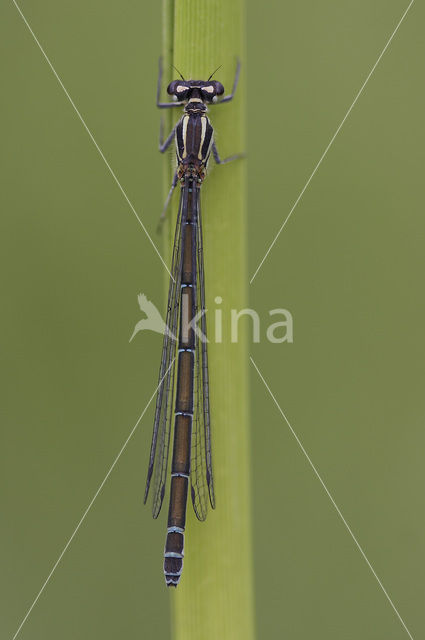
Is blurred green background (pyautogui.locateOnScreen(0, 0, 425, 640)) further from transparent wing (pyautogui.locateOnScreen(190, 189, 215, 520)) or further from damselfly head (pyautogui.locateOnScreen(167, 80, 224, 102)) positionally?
damselfly head (pyautogui.locateOnScreen(167, 80, 224, 102))

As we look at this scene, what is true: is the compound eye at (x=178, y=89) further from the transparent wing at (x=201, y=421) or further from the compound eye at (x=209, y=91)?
the transparent wing at (x=201, y=421)

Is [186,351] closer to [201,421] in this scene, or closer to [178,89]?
[201,421]

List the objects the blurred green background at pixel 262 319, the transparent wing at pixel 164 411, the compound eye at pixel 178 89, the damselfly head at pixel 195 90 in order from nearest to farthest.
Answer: the damselfly head at pixel 195 90
the compound eye at pixel 178 89
the transparent wing at pixel 164 411
the blurred green background at pixel 262 319

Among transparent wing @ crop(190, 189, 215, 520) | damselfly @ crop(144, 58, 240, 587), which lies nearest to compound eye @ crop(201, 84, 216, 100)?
damselfly @ crop(144, 58, 240, 587)

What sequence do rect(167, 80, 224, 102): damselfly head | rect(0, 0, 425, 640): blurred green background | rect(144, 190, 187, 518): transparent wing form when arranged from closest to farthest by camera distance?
rect(167, 80, 224, 102): damselfly head, rect(144, 190, 187, 518): transparent wing, rect(0, 0, 425, 640): blurred green background

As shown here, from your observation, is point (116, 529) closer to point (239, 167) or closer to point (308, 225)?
point (308, 225)

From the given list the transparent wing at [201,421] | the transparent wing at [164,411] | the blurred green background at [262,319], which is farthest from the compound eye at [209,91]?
the blurred green background at [262,319]

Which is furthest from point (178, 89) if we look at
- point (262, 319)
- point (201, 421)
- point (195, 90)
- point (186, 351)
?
point (262, 319)

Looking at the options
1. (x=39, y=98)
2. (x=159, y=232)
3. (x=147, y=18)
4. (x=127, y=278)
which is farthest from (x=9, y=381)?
(x=147, y=18)
